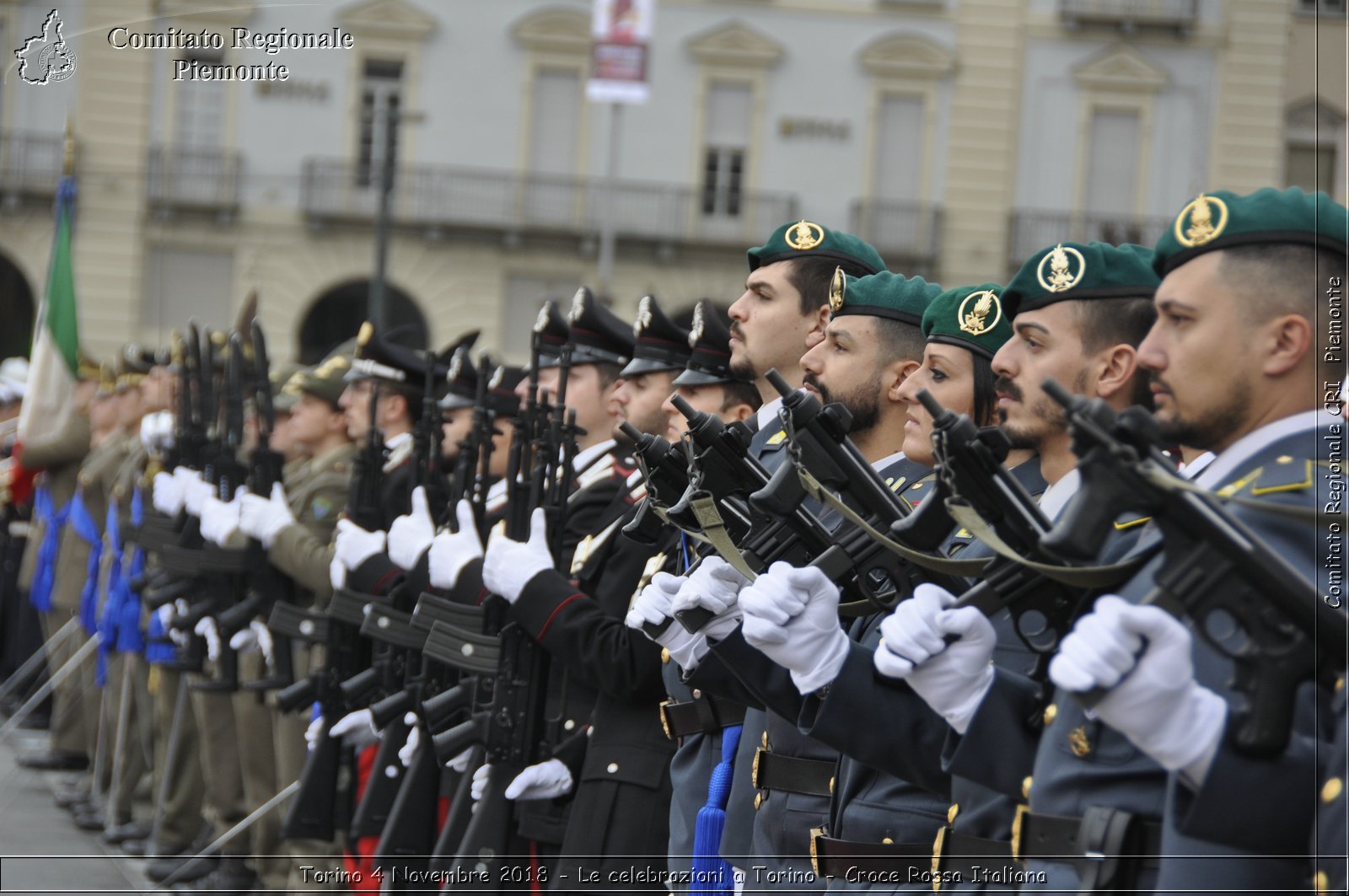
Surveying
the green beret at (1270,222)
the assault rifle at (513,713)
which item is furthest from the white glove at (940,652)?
the assault rifle at (513,713)

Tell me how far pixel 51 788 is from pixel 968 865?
832cm

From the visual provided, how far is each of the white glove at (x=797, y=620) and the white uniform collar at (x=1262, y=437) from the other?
0.66 metres

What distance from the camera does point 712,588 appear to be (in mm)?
3619

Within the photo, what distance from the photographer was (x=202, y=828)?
8578 mm

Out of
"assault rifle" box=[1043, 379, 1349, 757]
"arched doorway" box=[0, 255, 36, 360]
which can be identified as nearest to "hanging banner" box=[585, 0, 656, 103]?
"arched doorway" box=[0, 255, 36, 360]

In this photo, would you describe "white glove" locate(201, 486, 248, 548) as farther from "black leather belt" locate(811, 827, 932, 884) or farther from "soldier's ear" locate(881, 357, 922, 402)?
"black leather belt" locate(811, 827, 932, 884)

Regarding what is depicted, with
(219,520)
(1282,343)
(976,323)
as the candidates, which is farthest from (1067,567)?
(219,520)

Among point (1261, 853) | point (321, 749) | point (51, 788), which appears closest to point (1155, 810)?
point (1261, 853)

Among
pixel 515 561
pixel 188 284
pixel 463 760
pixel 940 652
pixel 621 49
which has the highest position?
pixel 621 49

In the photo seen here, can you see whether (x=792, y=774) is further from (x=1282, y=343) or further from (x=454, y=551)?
(x=454, y=551)

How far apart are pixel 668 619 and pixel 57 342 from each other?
297 inches

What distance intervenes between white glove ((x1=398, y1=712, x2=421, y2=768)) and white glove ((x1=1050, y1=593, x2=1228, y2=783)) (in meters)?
3.83

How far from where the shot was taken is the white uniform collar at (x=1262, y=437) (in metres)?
2.71

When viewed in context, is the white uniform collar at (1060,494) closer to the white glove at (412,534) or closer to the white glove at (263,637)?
the white glove at (412,534)
